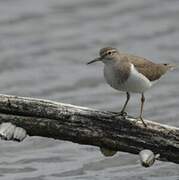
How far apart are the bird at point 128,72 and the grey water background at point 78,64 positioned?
1446mm

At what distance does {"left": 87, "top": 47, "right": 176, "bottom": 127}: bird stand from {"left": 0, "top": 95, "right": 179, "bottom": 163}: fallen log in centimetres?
24

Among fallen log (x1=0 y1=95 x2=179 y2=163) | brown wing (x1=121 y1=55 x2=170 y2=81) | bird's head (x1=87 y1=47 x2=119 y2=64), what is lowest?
fallen log (x1=0 y1=95 x2=179 y2=163)

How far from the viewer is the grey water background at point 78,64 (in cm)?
992

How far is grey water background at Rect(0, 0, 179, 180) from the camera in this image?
32.6 ft

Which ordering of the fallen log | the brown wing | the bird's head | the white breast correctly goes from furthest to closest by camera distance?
1. the bird's head
2. the brown wing
3. the white breast
4. the fallen log

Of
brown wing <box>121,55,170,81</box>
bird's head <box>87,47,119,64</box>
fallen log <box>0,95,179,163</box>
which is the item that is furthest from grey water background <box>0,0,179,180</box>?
fallen log <box>0,95,179,163</box>

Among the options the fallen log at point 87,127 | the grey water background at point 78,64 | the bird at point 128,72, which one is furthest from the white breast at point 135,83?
the grey water background at point 78,64

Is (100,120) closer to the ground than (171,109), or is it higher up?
closer to the ground

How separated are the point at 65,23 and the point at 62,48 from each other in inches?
44.3

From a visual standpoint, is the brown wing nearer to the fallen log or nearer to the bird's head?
the bird's head

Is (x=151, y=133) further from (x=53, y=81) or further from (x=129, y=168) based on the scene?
(x=53, y=81)

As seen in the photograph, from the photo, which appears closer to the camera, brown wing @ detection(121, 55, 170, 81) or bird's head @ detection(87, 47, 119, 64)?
brown wing @ detection(121, 55, 170, 81)

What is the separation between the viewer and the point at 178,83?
40.7 feet

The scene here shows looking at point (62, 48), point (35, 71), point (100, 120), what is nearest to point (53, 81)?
point (35, 71)
